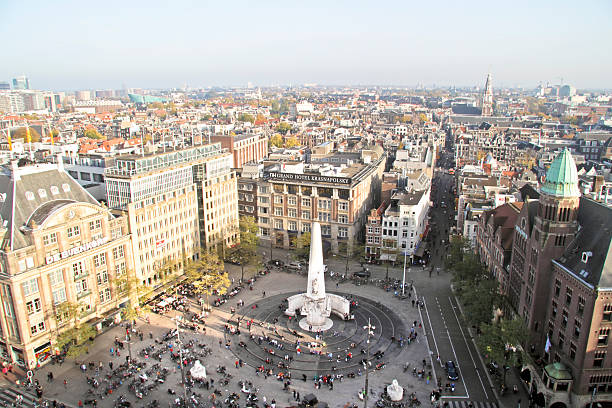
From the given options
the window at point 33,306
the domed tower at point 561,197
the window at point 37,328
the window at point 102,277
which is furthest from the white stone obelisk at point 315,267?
the window at point 33,306

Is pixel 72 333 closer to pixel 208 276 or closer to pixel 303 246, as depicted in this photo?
pixel 208 276

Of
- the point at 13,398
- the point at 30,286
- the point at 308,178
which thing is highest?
the point at 308,178

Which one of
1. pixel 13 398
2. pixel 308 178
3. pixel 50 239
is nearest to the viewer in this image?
pixel 13 398

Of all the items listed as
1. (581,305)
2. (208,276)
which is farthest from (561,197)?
(208,276)

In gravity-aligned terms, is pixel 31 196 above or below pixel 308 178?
above

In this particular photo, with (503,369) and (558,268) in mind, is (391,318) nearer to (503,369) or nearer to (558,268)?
(503,369)

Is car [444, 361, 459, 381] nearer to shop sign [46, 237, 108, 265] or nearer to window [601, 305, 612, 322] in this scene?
window [601, 305, 612, 322]
